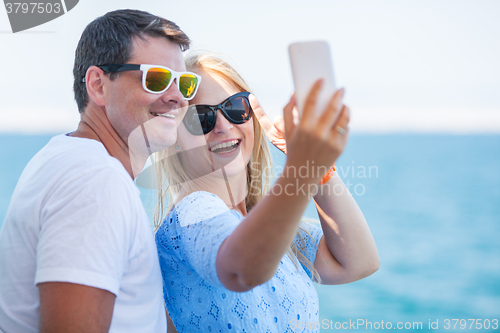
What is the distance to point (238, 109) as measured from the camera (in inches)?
79.0

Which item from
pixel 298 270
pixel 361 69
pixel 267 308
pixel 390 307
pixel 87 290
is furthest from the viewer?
pixel 361 69

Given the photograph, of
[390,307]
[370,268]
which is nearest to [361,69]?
[390,307]

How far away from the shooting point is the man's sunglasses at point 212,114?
6.33 feet

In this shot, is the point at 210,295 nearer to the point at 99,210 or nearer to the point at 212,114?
the point at 99,210

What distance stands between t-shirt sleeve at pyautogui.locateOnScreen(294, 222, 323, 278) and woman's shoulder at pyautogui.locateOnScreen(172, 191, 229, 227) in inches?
28.9

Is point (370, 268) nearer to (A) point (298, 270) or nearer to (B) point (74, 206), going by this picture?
(A) point (298, 270)

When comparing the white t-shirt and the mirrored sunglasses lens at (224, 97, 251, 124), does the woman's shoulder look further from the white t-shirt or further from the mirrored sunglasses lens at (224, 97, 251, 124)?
the mirrored sunglasses lens at (224, 97, 251, 124)

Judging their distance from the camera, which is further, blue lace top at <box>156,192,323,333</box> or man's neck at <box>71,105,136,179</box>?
man's neck at <box>71,105,136,179</box>

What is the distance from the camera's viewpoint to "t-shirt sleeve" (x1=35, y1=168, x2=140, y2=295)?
1072 millimetres

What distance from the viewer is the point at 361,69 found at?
46562mm

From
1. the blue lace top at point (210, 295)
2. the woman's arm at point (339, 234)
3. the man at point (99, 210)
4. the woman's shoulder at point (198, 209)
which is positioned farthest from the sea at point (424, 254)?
the man at point (99, 210)

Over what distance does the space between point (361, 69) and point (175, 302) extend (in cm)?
4827

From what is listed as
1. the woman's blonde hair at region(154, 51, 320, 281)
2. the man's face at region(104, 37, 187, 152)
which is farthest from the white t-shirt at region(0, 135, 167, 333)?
the woman's blonde hair at region(154, 51, 320, 281)

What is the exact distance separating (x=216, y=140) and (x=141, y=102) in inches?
17.2
